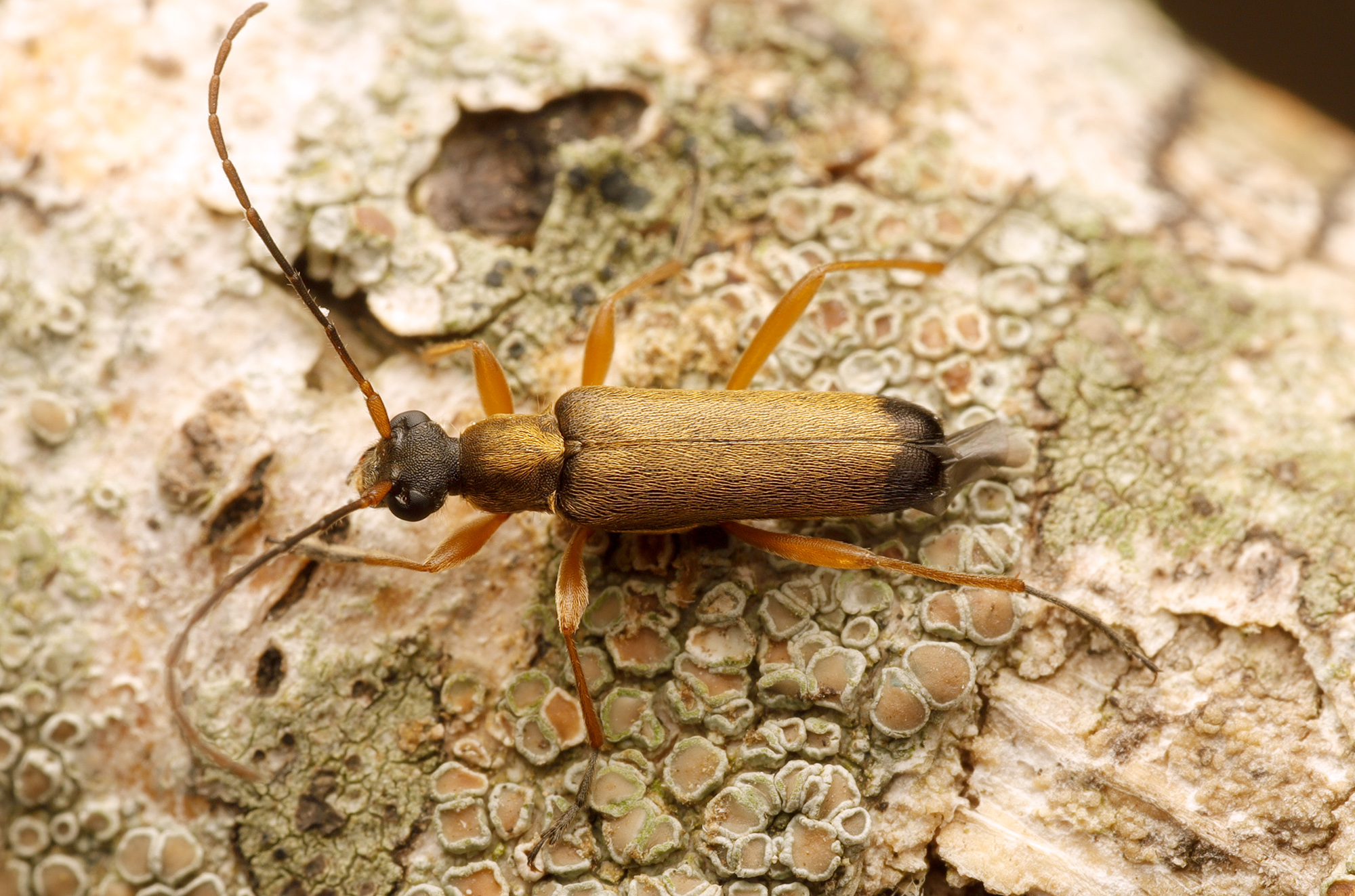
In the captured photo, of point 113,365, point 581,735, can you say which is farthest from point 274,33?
point 581,735

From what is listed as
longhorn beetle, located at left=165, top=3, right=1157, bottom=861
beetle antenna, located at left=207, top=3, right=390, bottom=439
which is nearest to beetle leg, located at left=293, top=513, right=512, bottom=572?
longhorn beetle, located at left=165, top=3, right=1157, bottom=861

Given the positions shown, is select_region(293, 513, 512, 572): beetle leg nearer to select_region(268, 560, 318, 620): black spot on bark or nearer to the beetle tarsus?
select_region(268, 560, 318, 620): black spot on bark

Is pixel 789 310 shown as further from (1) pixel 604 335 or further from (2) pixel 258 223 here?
(2) pixel 258 223

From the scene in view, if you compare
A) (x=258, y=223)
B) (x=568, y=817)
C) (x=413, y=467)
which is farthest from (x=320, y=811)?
(x=258, y=223)

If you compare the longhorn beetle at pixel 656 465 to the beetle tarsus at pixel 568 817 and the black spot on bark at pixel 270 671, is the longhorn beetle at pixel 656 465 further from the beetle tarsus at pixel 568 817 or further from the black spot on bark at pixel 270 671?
the black spot on bark at pixel 270 671

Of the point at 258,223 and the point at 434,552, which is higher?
the point at 258,223

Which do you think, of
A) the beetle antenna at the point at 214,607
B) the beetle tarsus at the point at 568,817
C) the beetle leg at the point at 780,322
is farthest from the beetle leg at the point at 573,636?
the beetle leg at the point at 780,322
